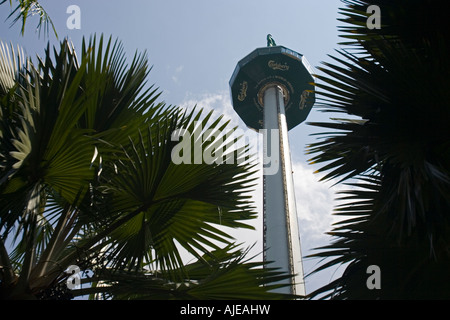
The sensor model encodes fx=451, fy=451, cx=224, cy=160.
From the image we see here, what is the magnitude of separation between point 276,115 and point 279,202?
7967 mm

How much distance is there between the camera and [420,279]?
8.83ft

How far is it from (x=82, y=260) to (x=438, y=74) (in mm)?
2723

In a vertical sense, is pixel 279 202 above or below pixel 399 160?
above

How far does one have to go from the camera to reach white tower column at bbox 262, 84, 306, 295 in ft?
59.4

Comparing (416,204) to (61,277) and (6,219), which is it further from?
(6,219)

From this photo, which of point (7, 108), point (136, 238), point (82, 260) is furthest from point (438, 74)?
point (7, 108)

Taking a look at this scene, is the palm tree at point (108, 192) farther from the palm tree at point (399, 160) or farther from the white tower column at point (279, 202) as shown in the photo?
the white tower column at point (279, 202)

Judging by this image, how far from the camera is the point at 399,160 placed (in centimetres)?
270

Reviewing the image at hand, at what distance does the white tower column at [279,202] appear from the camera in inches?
713

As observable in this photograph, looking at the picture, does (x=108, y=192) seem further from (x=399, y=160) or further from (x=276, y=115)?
(x=276, y=115)

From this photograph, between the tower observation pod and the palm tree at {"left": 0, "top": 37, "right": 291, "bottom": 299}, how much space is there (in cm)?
1149

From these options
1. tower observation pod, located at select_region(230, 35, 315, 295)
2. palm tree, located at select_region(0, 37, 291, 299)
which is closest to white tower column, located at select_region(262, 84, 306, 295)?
tower observation pod, located at select_region(230, 35, 315, 295)

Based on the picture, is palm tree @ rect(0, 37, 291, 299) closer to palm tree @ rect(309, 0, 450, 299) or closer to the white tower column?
palm tree @ rect(309, 0, 450, 299)

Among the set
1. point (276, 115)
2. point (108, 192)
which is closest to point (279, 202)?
point (276, 115)
